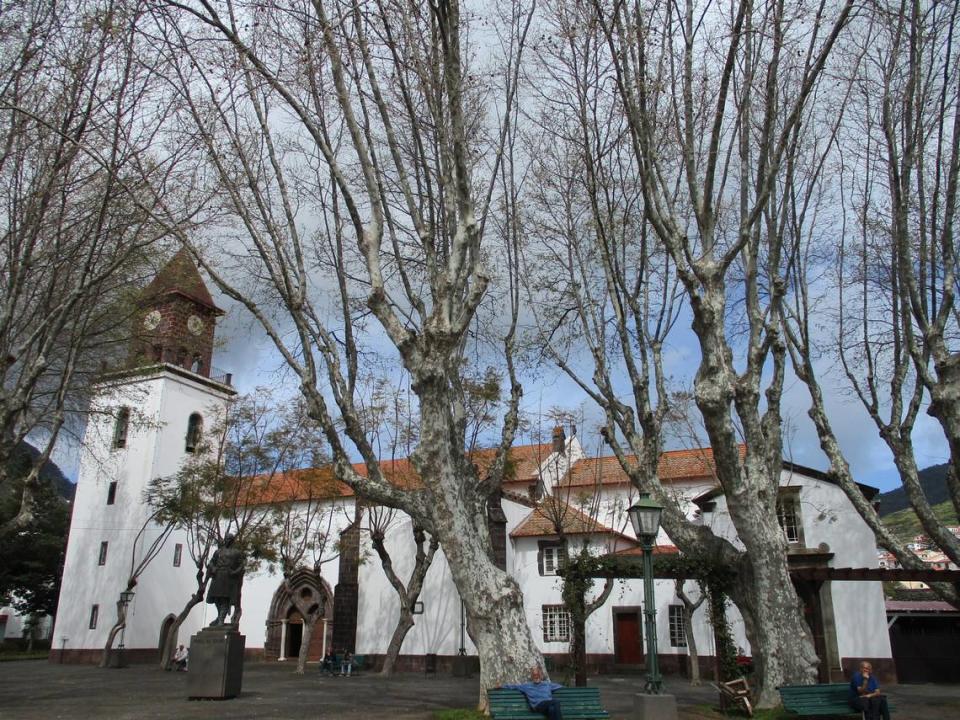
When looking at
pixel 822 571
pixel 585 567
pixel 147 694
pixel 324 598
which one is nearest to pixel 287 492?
pixel 324 598

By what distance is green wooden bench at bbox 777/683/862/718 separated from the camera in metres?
10.0

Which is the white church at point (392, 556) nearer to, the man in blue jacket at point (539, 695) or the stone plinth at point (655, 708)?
the stone plinth at point (655, 708)

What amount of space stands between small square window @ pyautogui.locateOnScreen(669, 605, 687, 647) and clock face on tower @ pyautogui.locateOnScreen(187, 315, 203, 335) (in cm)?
2500

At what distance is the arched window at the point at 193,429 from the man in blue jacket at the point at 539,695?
31002 mm

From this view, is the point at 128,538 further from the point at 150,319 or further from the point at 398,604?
the point at 150,319

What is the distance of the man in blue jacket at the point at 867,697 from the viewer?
11.1 m

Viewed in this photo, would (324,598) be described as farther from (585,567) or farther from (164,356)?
(585,567)

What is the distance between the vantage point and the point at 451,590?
30000 mm

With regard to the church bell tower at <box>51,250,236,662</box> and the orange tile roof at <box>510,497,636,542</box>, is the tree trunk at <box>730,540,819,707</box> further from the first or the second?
the church bell tower at <box>51,250,236,662</box>

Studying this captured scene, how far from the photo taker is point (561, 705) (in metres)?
9.91

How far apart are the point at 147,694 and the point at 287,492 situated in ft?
52.4

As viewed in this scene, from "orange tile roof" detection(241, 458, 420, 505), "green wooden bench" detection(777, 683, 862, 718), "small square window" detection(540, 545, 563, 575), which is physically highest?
"orange tile roof" detection(241, 458, 420, 505)

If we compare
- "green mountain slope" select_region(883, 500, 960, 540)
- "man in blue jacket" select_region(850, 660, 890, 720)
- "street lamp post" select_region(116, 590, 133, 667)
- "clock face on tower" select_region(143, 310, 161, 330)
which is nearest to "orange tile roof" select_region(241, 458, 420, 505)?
"street lamp post" select_region(116, 590, 133, 667)

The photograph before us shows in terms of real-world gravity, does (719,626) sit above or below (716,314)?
below
